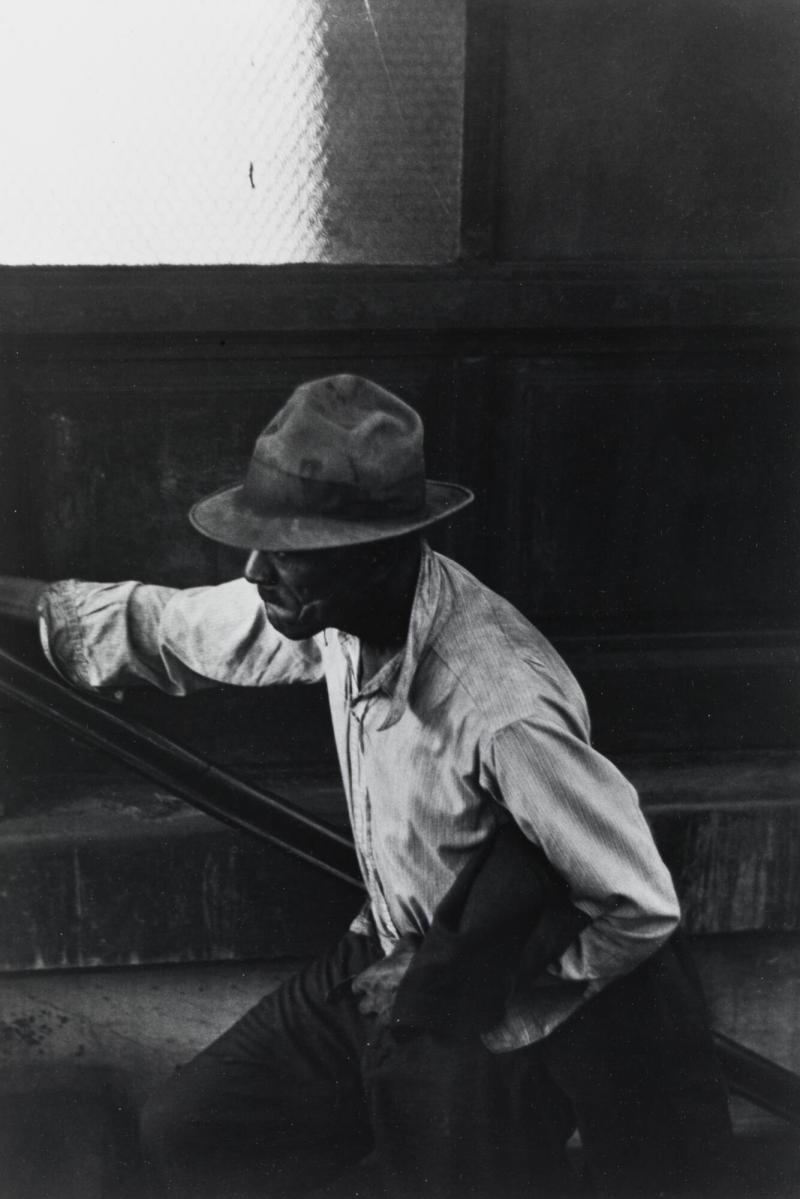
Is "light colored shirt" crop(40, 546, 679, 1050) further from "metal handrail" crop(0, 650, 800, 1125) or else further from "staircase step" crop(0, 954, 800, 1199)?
"staircase step" crop(0, 954, 800, 1199)

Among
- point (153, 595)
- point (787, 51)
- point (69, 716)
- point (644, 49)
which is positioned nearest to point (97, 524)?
point (153, 595)

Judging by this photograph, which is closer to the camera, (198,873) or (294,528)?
(294,528)

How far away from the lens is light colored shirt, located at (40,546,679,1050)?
213 cm

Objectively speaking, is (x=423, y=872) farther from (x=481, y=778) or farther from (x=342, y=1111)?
(x=342, y=1111)

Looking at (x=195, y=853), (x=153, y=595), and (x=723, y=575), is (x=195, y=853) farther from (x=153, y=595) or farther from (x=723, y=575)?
(x=723, y=575)

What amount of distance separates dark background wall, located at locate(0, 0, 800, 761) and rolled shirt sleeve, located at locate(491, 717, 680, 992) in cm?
145

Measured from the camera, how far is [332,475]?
2.07 m

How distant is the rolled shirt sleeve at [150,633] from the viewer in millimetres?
2643

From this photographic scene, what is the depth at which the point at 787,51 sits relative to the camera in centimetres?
335

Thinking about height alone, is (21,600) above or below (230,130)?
below

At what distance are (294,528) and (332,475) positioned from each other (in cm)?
11

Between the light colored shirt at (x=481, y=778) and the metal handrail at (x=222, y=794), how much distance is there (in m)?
0.12

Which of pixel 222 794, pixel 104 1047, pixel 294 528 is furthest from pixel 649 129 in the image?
pixel 104 1047

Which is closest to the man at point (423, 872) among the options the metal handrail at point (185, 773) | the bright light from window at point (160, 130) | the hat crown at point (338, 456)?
the hat crown at point (338, 456)
